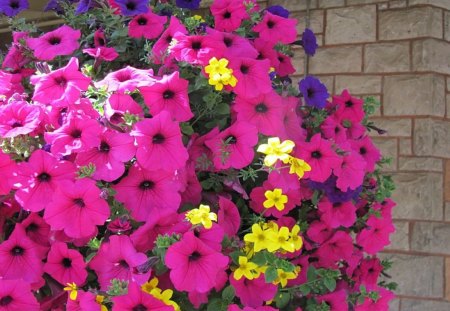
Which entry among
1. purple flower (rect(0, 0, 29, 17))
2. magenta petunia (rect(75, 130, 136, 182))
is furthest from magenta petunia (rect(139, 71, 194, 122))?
purple flower (rect(0, 0, 29, 17))

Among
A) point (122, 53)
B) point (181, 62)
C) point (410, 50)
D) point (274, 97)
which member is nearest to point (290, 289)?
point (274, 97)

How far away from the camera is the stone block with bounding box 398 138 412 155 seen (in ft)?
9.61

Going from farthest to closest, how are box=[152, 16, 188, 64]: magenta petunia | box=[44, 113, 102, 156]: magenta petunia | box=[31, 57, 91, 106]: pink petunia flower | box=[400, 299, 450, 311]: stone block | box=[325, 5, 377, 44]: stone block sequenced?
1. box=[325, 5, 377, 44]: stone block
2. box=[400, 299, 450, 311]: stone block
3. box=[152, 16, 188, 64]: magenta petunia
4. box=[31, 57, 91, 106]: pink petunia flower
5. box=[44, 113, 102, 156]: magenta petunia

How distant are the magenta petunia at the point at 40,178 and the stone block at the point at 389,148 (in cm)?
201

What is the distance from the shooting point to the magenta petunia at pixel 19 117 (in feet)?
4.21

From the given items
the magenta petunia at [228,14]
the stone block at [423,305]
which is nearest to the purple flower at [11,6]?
the magenta petunia at [228,14]

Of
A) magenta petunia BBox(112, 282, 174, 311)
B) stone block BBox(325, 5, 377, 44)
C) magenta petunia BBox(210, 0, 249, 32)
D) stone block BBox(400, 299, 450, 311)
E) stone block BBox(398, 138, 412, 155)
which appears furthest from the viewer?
stone block BBox(325, 5, 377, 44)

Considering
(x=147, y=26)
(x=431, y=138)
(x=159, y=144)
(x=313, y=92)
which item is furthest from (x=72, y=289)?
(x=431, y=138)

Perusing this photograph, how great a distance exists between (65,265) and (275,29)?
2.69ft

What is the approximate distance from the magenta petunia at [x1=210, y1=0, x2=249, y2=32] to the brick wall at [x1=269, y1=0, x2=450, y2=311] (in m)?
1.55

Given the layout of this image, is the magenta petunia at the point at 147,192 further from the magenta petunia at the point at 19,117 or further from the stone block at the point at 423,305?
the stone block at the point at 423,305

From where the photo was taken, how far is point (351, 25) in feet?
10.1

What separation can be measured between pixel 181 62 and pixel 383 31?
1.88 m

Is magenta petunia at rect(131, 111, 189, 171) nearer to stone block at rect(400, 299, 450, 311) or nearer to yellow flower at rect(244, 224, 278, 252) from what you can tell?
yellow flower at rect(244, 224, 278, 252)
